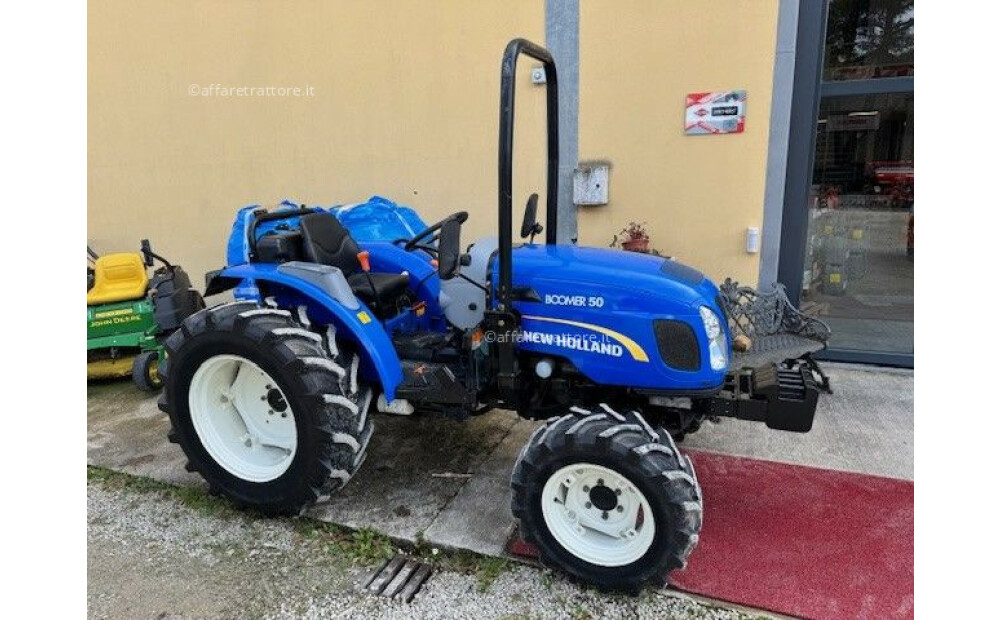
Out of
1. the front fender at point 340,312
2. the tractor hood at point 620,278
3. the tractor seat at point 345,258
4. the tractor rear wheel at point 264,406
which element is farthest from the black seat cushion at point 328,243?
the tractor hood at point 620,278

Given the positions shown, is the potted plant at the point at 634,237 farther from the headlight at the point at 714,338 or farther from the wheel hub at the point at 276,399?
the wheel hub at the point at 276,399

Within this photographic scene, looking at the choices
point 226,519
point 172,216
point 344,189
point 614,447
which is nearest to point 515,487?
point 614,447

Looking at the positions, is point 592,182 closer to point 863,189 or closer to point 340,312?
point 863,189

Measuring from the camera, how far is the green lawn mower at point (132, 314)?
14.1 feet

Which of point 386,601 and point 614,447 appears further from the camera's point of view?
point 386,601

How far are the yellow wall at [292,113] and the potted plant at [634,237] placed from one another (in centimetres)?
74

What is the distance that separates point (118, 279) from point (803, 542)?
185 inches

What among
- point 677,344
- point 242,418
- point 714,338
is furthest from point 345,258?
point 714,338

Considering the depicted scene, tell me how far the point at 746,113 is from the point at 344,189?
10.3ft

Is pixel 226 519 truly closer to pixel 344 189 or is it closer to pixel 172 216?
pixel 344 189

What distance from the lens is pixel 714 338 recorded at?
2.31 m

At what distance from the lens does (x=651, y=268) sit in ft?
8.09

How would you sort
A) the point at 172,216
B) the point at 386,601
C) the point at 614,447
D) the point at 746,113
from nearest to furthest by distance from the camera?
the point at 614,447 < the point at 386,601 < the point at 746,113 < the point at 172,216

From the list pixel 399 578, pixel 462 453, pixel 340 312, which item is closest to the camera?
pixel 399 578
